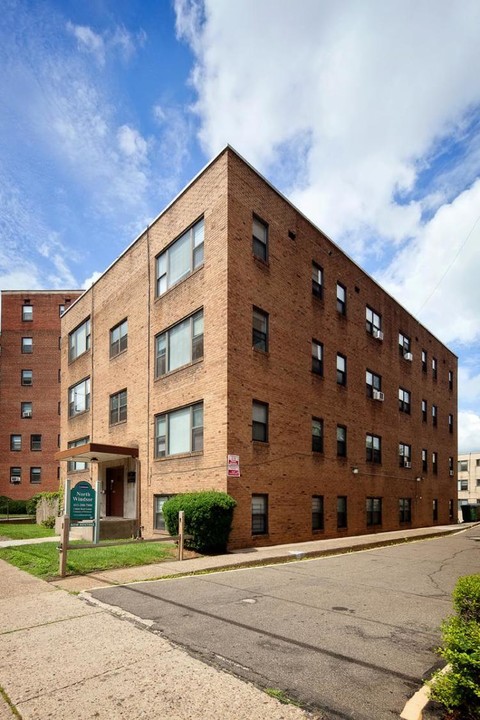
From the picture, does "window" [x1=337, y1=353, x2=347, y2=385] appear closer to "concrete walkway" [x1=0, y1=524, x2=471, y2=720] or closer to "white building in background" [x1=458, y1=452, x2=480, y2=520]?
"concrete walkway" [x1=0, y1=524, x2=471, y2=720]

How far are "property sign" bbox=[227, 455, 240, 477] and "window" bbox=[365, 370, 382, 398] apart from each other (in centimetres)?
1106

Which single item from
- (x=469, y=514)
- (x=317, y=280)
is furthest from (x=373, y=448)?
(x=469, y=514)

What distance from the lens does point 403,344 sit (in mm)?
29641

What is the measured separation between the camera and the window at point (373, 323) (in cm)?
2530

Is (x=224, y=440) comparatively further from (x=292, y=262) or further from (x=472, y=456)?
(x=472, y=456)

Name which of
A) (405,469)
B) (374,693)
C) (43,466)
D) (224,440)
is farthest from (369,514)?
(43,466)

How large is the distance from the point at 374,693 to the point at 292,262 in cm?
1598

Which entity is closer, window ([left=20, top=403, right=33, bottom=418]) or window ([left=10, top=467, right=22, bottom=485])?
window ([left=10, top=467, right=22, bottom=485])

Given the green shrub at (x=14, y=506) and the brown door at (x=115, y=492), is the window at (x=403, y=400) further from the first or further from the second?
the green shrub at (x=14, y=506)

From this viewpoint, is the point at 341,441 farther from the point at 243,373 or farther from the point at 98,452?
the point at 98,452

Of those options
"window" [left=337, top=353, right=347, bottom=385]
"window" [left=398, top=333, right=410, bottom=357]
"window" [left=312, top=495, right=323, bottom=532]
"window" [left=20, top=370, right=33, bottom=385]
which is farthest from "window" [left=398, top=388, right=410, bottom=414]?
"window" [left=20, top=370, right=33, bottom=385]

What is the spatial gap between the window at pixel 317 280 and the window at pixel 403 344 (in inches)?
379

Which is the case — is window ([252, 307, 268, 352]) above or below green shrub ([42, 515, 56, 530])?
above

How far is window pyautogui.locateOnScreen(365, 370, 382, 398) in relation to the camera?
24.6 metres
